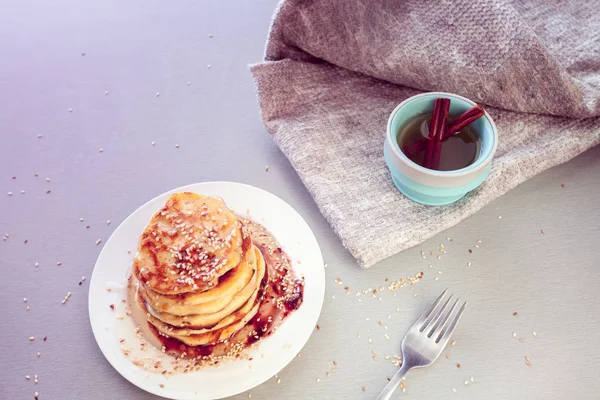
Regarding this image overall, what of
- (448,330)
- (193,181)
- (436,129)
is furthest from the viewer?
(193,181)

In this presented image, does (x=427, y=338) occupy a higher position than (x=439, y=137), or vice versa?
(x=439, y=137)

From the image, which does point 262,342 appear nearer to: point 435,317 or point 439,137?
point 435,317

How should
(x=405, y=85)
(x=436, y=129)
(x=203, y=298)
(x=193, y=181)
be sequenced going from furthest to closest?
1. (x=405, y=85)
2. (x=193, y=181)
3. (x=436, y=129)
4. (x=203, y=298)

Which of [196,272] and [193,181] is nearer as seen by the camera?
[196,272]

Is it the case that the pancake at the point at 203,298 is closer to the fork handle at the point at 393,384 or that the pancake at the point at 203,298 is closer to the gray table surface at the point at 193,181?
the gray table surface at the point at 193,181

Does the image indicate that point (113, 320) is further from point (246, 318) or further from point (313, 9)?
point (313, 9)

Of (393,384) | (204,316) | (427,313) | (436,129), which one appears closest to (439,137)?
(436,129)

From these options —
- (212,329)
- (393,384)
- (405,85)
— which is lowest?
(393,384)

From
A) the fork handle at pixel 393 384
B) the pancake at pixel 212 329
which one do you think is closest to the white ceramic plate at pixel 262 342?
the pancake at pixel 212 329
